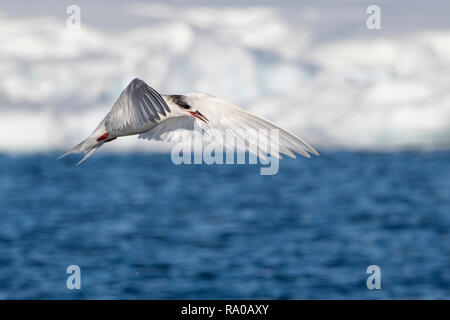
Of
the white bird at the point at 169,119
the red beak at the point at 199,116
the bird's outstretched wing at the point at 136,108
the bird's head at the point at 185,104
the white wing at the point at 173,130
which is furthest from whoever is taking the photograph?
the white wing at the point at 173,130

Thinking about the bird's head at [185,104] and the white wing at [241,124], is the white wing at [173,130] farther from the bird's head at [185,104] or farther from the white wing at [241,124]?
the bird's head at [185,104]

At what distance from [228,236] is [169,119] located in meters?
38.9

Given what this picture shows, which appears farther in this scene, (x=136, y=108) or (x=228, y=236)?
(x=228, y=236)

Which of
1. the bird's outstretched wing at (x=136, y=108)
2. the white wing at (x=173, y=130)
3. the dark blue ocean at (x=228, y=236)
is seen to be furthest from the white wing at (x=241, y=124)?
the dark blue ocean at (x=228, y=236)

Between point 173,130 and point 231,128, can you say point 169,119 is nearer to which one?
point 173,130

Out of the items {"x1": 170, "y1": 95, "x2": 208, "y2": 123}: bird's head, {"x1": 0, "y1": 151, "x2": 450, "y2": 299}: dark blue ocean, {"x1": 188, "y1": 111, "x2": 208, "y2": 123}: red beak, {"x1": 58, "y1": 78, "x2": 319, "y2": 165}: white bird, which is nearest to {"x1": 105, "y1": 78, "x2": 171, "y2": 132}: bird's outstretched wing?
{"x1": 58, "y1": 78, "x2": 319, "y2": 165}: white bird

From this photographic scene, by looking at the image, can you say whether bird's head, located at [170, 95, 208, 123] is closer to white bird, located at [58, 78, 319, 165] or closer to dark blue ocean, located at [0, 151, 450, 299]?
white bird, located at [58, 78, 319, 165]

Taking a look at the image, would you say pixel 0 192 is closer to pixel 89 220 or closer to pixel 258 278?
pixel 89 220

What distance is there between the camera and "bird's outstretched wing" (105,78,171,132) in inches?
279

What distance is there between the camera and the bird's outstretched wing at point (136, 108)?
23.3 feet

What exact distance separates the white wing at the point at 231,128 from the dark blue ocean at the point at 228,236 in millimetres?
19250

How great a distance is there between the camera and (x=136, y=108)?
7.24m

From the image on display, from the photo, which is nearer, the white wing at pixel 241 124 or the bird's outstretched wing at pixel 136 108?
the bird's outstretched wing at pixel 136 108

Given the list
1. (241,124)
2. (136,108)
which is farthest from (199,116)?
(136,108)
